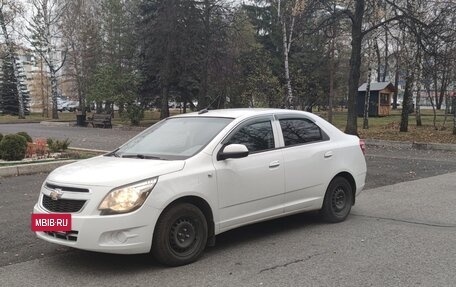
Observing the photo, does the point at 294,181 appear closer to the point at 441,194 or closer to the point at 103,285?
the point at 103,285

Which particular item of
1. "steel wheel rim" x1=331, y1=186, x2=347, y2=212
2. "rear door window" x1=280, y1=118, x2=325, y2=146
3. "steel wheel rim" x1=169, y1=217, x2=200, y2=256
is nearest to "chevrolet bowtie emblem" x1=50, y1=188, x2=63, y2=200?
"steel wheel rim" x1=169, y1=217, x2=200, y2=256

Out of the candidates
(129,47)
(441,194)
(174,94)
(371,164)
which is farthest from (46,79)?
(441,194)

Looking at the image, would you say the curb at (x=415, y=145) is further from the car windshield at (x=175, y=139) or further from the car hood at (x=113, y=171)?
the car hood at (x=113, y=171)

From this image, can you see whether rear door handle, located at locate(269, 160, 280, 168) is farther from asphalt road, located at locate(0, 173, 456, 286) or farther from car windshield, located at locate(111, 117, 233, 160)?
asphalt road, located at locate(0, 173, 456, 286)

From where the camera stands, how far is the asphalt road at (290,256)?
4824 millimetres

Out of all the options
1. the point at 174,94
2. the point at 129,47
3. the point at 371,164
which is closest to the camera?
the point at 371,164

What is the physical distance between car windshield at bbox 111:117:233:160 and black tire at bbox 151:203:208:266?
664mm

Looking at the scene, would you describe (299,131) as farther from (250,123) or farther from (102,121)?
(102,121)

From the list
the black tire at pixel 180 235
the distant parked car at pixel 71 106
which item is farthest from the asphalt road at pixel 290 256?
the distant parked car at pixel 71 106

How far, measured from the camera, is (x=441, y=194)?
9.52 meters

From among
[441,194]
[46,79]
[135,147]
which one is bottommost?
[441,194]

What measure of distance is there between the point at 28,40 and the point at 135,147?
39372 millimetres

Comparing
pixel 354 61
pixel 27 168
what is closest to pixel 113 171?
pixel 27 168

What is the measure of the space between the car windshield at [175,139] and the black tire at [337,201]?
1929 millimetres
